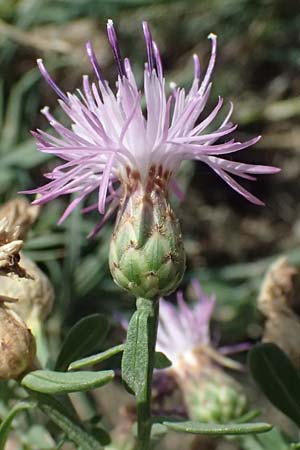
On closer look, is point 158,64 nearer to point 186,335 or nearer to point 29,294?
point 29,294

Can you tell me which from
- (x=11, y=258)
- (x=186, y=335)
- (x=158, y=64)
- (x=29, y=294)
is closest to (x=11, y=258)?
(x=11, y=258)

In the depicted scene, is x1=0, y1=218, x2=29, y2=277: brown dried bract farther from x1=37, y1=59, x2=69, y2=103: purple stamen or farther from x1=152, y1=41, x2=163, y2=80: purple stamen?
x1=152, y1=41, x2=163, y2=80: purple stamen

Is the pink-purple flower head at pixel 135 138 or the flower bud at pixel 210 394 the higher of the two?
the pink-purple flower head at pixel 135 138

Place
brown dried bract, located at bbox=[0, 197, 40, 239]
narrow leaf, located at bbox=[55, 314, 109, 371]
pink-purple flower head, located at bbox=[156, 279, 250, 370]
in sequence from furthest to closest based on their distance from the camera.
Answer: pink-purple flower head, located at bbox=[156, 279, 250, 370] → brown dried bract, located at bbox=[0, 197, 40, 239] → narrow leaf, located at bbox=[55, 314, 109, 371]

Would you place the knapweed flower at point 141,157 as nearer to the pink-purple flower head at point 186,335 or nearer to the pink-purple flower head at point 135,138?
the pink-purple flower head at point 135,138

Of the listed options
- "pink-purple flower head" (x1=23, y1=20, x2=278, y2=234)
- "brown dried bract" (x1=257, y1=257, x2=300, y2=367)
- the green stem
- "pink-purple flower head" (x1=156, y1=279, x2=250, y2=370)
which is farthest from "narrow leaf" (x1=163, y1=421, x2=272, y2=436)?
"pink-purple flower head" (x1=156, y1=279, x2=250, y2=370)

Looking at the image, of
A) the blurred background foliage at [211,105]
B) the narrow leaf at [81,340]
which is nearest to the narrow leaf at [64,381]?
the narrow leaf at [81,340]

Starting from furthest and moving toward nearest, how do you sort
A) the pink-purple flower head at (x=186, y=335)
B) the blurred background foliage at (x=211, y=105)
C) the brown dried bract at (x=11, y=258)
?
the blurred background foliage at (x=211, y=105)
the pink-purple flower head at (x=186, y=335)
the brown dried bract at (x=11, y=258)
